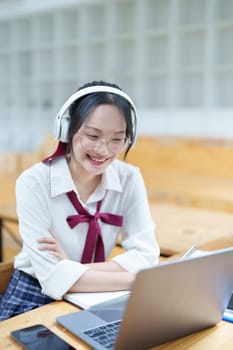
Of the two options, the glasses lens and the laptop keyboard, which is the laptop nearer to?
the laptop keyboard

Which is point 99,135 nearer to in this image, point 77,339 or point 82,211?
point 82,211

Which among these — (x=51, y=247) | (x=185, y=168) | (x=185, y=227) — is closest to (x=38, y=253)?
(x=51, y=247)

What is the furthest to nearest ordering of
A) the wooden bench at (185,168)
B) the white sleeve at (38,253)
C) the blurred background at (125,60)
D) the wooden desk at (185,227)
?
the blurred background at (125,60) → the wooden bench at (185,168) → the wooden desk at (185,227) → the white sleeve at (38,253)

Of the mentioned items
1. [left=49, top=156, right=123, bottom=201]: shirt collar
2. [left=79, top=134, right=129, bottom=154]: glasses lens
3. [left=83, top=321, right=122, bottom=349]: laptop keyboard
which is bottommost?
[left=83, top=321, right=122, bottom=349]: laptop keyboard

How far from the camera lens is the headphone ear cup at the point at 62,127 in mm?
1379

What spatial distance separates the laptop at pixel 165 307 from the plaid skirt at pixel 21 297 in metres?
0.32

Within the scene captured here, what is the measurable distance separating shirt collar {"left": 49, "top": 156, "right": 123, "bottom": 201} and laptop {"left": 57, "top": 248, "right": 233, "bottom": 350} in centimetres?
46

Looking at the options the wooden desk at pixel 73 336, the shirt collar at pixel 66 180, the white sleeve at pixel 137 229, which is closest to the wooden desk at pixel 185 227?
the white sleeve at pixel 137 229

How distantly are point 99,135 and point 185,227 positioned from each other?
1.01 m

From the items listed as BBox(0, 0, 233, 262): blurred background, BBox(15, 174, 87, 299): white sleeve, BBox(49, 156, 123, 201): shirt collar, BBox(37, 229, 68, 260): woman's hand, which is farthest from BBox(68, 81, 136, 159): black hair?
BBox(0, 0, 233, 262): blurred background

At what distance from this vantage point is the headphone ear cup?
138 centimetres

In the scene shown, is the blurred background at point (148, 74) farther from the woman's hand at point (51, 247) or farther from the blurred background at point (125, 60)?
the woman's hand at point (51, 247)

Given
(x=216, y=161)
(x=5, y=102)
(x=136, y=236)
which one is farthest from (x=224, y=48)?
(x=136, y=236)

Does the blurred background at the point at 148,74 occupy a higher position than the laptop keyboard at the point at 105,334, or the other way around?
the blurred background at the point at 148,74
